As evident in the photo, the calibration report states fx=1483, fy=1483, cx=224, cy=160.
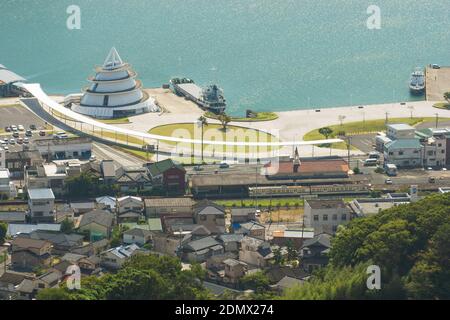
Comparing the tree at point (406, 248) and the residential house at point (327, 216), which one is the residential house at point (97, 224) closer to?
the residential house at point (327, 216)

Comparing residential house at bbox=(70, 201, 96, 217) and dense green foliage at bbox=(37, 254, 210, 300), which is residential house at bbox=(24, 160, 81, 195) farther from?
dense green foliage at bbox=(37, 254, 210, 300)

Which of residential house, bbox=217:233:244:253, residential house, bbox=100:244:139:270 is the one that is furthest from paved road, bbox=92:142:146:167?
residential house, bbox=100:244:139:270

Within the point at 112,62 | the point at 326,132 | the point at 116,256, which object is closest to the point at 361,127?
the point at 326,132

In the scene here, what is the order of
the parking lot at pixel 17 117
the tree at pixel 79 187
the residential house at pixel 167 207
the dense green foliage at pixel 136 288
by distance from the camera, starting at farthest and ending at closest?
the parking lot at pixel 17 117
the tree at pixel 79 187
the residential house at pixel 167 207
the dense green foliage at pixel 136 288

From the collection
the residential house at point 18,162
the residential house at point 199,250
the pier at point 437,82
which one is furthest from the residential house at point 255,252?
the pier at point 437,82

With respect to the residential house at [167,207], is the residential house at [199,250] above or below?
below

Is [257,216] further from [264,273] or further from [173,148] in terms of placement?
[173,148]

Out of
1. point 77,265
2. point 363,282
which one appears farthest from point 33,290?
point 363,282
